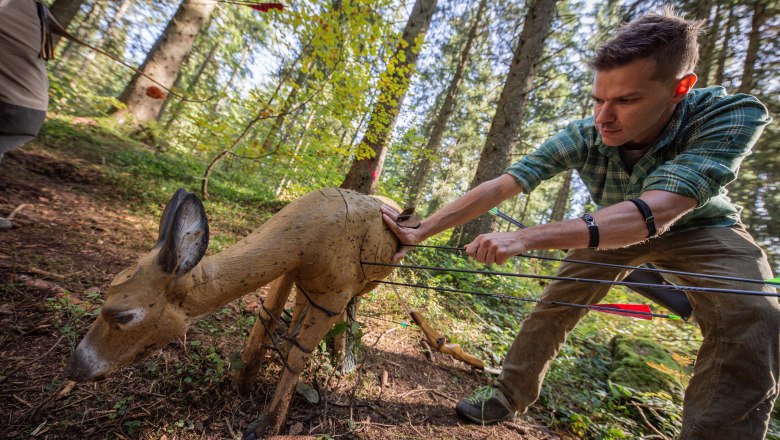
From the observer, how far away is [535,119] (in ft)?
36.9

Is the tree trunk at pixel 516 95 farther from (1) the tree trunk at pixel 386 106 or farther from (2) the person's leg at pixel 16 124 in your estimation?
(2) the person's leg at pixel 16 124

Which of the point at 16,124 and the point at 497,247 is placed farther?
the point at 16,124

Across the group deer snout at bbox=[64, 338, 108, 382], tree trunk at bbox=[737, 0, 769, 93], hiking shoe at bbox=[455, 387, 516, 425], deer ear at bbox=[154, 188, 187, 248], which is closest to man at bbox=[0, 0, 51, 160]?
deer ear at bbox=[154, 188, 187, 248]

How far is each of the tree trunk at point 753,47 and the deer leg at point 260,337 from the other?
711 cm

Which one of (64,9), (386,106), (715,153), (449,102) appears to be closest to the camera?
(715,153)

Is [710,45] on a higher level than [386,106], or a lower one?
higher

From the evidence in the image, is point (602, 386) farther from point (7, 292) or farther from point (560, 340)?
point (7, 292)

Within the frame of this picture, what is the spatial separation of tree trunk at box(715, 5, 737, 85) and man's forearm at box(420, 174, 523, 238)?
5.59 meters

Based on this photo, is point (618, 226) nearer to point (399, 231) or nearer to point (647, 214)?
point (647, 214)

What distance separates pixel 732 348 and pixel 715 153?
1.17 metres

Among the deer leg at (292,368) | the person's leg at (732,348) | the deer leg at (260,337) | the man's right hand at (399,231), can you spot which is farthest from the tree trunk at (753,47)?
the deer leg at (260,337)

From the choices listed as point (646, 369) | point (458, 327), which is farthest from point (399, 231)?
point (646, 369)

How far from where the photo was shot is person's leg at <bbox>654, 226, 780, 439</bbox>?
1.71m

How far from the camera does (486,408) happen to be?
8.32ft
